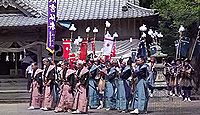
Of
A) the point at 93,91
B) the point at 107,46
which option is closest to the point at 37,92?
the point at 93,91

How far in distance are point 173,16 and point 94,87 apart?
12733 mm

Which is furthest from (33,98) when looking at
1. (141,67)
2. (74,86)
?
(141,67)

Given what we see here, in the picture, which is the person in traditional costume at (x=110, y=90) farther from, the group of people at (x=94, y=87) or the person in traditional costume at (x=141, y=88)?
the person in traditional costume at (x=141, y=88)

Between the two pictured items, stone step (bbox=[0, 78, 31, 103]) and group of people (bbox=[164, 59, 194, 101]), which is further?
stone step (bbox=[0, 78, 31, 103])

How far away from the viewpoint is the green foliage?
25453 millimetres

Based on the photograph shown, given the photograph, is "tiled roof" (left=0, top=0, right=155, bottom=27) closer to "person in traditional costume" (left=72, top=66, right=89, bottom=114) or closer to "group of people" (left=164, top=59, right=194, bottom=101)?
"group of people" (left=164, top=59, right=194, bottom=101)

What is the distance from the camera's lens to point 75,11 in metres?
24.9

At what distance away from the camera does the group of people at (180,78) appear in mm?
18938

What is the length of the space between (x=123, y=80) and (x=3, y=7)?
10.5m

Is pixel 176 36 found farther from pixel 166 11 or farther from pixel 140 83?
pixel 140 83

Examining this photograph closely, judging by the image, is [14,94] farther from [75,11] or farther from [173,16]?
[173,16]

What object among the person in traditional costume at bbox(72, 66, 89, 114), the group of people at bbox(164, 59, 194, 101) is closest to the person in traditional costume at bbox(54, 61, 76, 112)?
the person in traditional costume at bbox(72, 66, 89, 114)

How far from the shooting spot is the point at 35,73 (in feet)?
54.9

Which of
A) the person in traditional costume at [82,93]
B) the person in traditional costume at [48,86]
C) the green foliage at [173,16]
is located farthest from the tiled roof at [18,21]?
the green foliage at [173,16]
